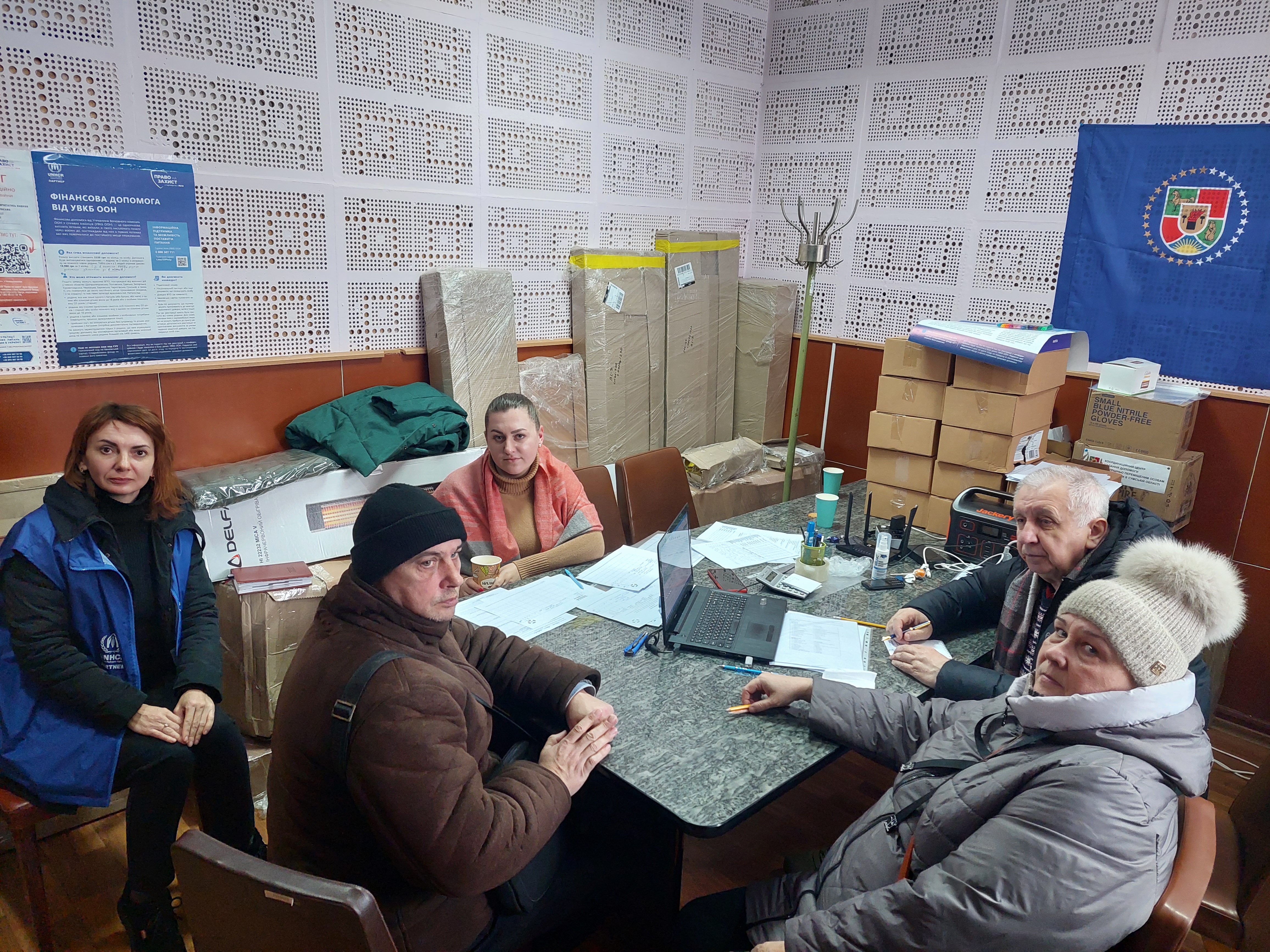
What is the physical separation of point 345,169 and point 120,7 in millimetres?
831

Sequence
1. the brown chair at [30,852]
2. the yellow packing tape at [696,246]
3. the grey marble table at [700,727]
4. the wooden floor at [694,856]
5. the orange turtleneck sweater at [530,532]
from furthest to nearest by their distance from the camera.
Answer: the yellow packing tape at [696,246] → the orange turtleneck sweater at [530,532] → the wooden floor at [694,856] → the brown chair at [30,852] → the grey marble table at [700,727]

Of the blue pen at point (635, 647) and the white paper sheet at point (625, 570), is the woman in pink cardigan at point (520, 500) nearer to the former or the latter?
the white paper sheet at point (625, 570)

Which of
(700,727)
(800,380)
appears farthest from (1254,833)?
(800,380)

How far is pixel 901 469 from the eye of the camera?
3438 millimetres

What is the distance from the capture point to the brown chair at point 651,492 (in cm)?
335

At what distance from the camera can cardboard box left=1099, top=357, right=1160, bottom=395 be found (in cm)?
326

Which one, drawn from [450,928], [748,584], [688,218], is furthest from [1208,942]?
[688,218]

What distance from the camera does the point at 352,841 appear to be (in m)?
1.42

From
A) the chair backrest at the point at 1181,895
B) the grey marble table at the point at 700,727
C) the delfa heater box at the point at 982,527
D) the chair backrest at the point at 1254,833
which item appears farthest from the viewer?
the delfa heater box at the point at 982,527

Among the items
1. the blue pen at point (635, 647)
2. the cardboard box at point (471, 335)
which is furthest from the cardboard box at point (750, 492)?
the blue pen at point (635, 647)

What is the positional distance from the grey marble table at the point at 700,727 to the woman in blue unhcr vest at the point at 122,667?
1.01 metres

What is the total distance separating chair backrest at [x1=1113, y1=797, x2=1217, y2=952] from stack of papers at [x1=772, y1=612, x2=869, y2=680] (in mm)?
813

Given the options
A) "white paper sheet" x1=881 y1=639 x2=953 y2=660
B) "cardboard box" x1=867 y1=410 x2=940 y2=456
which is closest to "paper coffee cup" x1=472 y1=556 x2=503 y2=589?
"white paper sheet" x1=881 y1=639 x2=953 y2=660

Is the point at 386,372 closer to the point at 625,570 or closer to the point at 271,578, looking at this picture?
the point at 271,578
